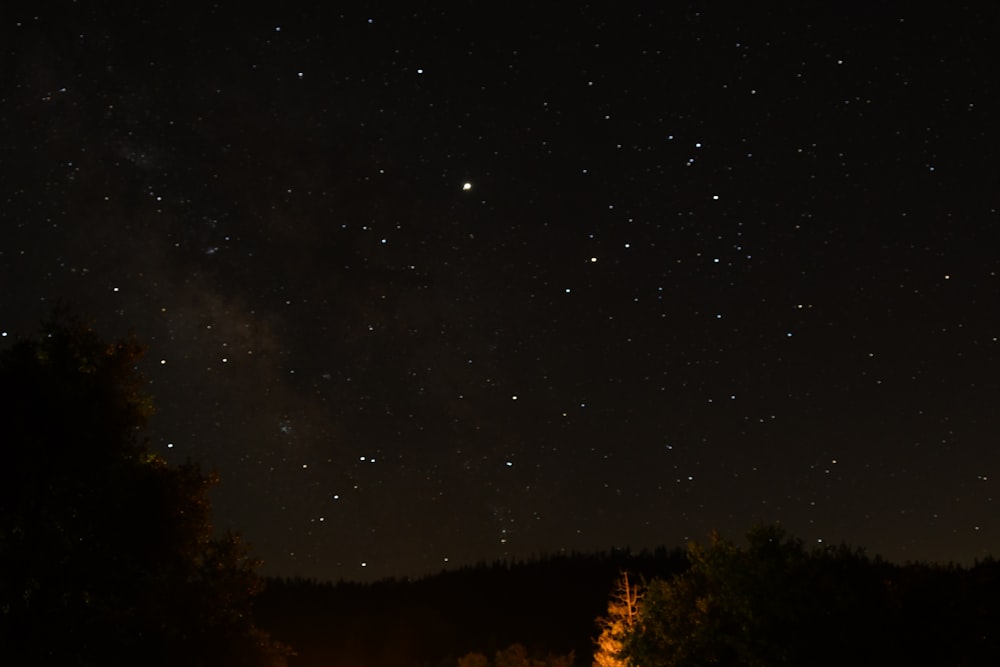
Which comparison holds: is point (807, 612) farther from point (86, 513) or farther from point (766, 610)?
point (86, 513)

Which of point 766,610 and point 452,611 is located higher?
point 452,611

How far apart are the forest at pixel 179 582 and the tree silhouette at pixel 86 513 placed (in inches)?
1.1

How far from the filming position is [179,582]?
65.9ft

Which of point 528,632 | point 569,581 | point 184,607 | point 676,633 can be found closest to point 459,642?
point 528,632

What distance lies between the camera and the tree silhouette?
663 inches

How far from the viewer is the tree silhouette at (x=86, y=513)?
1684cm

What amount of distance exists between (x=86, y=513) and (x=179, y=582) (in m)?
3.41

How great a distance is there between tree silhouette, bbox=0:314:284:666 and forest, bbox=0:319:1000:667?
0.03 m

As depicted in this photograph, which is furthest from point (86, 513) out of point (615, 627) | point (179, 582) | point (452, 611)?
point (452, 611)

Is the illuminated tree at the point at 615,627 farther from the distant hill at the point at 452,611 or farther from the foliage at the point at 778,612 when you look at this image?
the distant hill at the point at 452,611

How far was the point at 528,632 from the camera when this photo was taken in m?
126

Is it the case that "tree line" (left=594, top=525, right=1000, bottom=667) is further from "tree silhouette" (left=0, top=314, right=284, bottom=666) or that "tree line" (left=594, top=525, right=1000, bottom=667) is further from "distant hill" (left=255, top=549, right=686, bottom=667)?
"distant hill" (left=255, top=549, right=686, bottom=667)

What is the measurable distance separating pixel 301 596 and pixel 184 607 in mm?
138048

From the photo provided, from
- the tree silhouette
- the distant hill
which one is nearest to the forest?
the tree silhouette
